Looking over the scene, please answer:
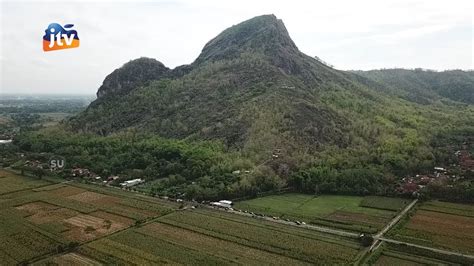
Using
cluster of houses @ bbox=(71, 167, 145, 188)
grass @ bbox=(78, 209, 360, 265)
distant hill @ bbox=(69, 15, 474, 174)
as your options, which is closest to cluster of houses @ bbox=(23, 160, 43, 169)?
cluster of houses @ bbox=(71, 167, 145, 188)

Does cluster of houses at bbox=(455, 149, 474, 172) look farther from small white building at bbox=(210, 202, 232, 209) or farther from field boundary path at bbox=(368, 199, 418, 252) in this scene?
small white building at bbox=(210, 202, 232, 209)

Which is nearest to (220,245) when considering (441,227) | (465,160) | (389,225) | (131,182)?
(389,225)

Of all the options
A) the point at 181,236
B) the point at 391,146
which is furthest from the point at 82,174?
the point at 391,146


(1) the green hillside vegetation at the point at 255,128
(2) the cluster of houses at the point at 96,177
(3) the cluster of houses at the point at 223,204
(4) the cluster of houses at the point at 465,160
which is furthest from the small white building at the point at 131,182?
(4) the cluster of houses at the point at 465,160

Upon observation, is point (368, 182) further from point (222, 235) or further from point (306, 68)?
point (306, 68)

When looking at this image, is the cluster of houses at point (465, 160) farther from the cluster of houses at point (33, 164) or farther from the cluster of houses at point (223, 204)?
the cluster of houses at point (33, 164)

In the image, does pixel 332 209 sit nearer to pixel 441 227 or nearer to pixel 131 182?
pixel 441 227
